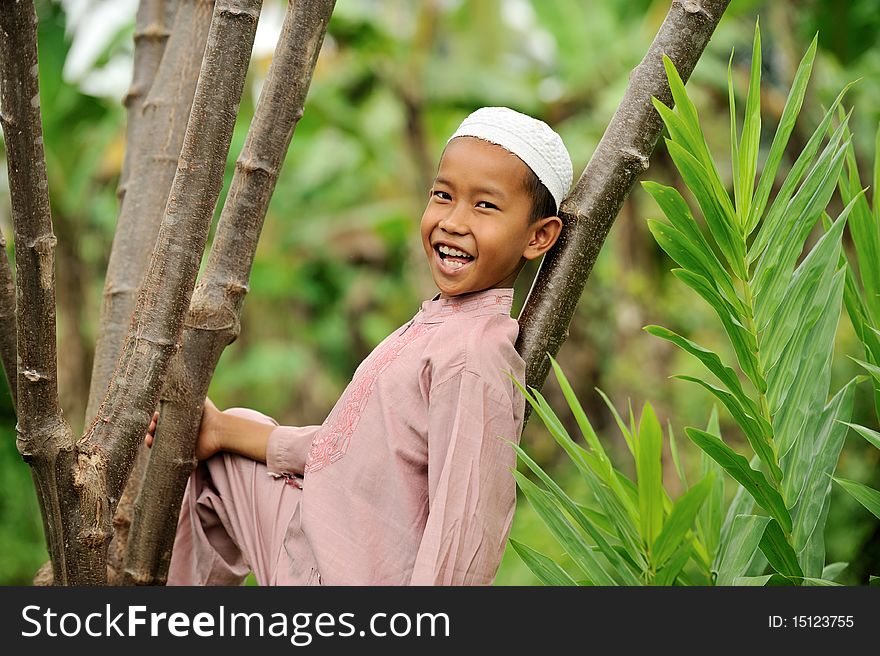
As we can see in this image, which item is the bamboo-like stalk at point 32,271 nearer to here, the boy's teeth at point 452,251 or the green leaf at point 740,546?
the boy's teeth at point 452,251

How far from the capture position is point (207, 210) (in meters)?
0.99

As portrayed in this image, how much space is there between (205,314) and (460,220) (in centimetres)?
32

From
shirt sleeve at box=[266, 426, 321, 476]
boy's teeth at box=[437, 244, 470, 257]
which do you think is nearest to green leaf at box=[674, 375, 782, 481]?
boy's teeth at box=[437, 244, 470, 257]

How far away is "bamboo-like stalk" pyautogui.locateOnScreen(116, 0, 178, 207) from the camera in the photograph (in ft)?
4.61

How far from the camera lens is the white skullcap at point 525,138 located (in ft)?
3.41

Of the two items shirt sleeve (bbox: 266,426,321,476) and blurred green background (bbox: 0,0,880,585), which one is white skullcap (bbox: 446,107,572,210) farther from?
blurred green background (bbox: 0,0,880,585)

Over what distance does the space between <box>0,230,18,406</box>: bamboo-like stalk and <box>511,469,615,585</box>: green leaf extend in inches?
22.8

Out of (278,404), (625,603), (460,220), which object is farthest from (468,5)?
(625,603)

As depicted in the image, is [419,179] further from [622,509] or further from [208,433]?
[622,509]

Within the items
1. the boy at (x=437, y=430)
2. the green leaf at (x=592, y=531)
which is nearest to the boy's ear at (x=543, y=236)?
the boy at (x=437, y=430)

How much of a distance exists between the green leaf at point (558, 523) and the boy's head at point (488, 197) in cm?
26

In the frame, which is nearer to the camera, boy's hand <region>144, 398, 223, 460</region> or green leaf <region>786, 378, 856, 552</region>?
green leaf <region>786, 378, 856, 552</region>

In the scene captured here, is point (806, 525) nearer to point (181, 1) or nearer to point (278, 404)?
point (181, 1)

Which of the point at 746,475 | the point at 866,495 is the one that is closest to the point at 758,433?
the point at 746,475
